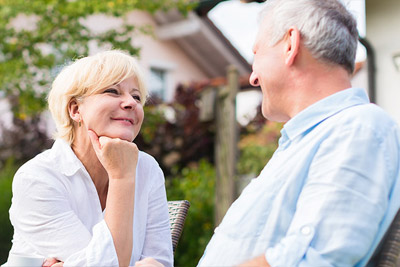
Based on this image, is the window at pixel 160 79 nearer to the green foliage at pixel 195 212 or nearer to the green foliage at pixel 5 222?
the green foliage at pixel 195 212

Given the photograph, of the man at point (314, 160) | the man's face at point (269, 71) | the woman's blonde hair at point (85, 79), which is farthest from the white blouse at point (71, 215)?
the man's face at point (269, 71)

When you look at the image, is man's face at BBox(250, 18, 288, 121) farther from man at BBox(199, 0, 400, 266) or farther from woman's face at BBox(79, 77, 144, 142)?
woman's face at BBox(79, 77, 144, 142)

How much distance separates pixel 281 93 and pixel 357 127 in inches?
12.3

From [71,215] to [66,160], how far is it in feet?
0.92

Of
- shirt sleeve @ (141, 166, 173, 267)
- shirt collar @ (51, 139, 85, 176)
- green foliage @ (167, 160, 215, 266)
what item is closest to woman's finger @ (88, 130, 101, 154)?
Answer: shirt collar @ (51, 139, 85, 176)

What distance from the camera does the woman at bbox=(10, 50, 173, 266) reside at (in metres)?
1.99

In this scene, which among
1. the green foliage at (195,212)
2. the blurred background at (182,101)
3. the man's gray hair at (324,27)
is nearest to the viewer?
the man's gray hair at (324,27)

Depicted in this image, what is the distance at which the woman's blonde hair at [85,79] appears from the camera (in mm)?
2256

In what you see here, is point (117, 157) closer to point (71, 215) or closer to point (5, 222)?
point (71, 215)

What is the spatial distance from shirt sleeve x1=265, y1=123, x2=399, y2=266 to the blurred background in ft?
11.2

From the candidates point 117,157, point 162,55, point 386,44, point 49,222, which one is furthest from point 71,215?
point 162,55

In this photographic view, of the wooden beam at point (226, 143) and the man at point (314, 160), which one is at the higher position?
the man at point (314, 160)

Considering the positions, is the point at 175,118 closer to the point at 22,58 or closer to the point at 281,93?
the point at 22,58

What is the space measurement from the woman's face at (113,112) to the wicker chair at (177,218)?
55cm
